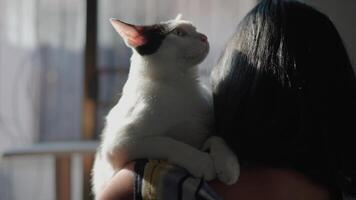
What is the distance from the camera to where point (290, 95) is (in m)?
0.69

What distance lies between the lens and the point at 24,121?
2062mm

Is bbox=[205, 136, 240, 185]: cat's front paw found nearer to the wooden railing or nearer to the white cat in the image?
the white cat

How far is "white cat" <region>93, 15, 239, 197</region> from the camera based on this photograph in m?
0.69

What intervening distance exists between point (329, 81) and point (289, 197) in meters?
0.19

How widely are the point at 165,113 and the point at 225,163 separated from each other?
0.44ft

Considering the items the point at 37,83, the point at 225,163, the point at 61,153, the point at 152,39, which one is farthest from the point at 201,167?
the point at 37,83

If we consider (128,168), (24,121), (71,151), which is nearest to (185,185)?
(128,168)

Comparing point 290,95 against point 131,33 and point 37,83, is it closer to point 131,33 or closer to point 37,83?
point 131,33

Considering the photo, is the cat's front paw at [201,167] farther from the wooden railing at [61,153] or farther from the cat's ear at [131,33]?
the wooden railing at [61,153]

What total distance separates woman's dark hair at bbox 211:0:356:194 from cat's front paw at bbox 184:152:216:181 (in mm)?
59

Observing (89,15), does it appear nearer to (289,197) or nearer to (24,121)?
(24,121)

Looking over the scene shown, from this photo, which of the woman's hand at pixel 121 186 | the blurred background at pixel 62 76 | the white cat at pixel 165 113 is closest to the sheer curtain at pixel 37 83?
the blurred background at pixel 62 76

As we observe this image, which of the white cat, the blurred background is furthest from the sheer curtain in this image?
the white cat

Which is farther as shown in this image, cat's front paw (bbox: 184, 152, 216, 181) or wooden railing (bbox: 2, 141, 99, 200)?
wooden railing (bbox: 2, 141, 99, 200)
